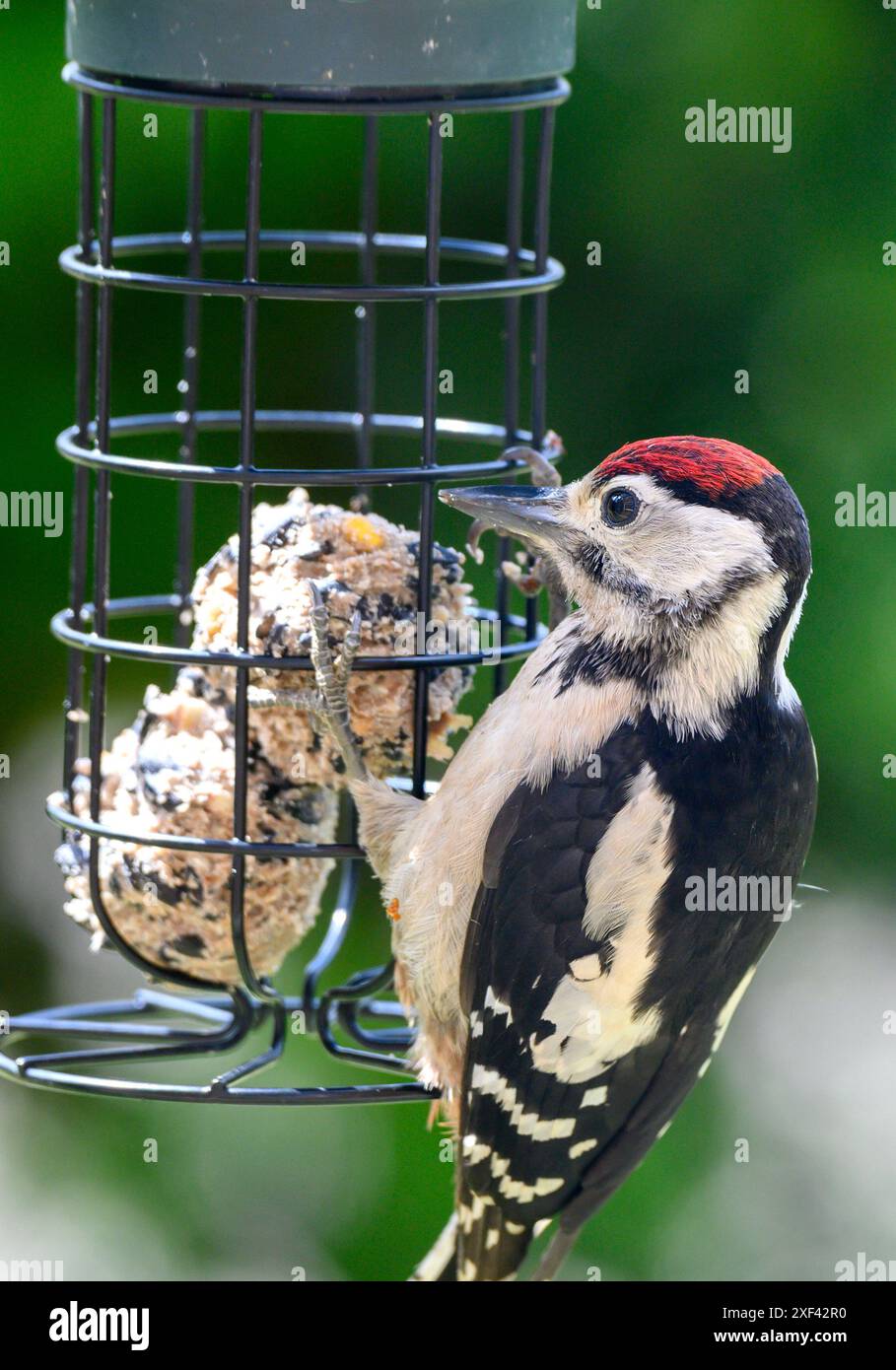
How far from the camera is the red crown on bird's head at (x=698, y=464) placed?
2879 mm

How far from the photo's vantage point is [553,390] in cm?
464

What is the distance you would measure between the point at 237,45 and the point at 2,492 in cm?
195

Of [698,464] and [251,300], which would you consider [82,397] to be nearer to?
[251,300]

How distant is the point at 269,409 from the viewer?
14.8ft

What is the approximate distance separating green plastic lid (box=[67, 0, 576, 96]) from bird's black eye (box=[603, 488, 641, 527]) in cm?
64

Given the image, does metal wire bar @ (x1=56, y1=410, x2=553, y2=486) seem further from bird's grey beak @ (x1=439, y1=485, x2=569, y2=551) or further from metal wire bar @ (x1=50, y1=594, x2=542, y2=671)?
metal wire bar @ (x1=50, y1=594, x2=542, y2=671)

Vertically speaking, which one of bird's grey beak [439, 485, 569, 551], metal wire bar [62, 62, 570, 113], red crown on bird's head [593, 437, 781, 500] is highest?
metal wire bar [62, 62, 570, 113]

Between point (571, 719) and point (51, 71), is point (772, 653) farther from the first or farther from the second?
point (51, 71)

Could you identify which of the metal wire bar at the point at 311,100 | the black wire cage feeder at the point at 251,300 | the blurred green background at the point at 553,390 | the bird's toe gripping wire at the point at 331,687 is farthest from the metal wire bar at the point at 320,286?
the blurred green background at the point at 553,390

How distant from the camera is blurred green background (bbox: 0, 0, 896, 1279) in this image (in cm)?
444

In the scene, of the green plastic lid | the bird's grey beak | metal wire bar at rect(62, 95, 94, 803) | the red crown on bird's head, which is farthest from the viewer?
metal wire bar at rect(62, 95, 94, 803)

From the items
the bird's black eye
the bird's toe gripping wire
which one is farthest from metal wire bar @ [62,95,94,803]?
the bird's black eye

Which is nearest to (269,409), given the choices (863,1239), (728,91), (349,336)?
(349,336)

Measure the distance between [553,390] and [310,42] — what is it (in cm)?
193
